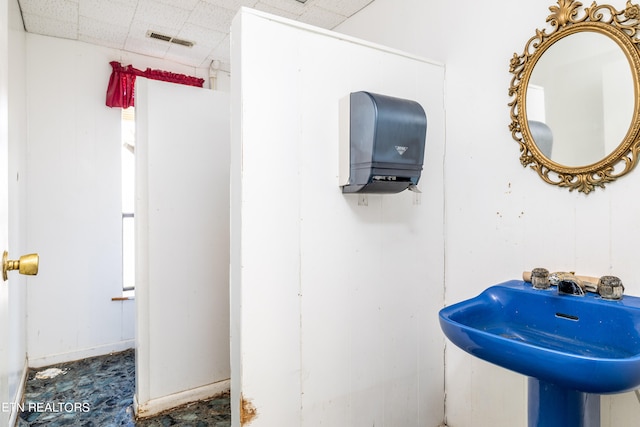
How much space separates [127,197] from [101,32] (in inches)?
52.9

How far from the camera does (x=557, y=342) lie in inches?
55.6

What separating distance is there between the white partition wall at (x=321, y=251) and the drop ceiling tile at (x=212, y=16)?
4.27 feet

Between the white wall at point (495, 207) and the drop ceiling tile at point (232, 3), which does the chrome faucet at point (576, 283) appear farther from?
the drop ceiling tile at point (232, 3)

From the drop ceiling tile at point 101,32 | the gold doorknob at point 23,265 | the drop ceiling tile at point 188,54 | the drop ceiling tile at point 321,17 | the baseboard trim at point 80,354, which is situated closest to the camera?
the gold doorknob at point 23,265

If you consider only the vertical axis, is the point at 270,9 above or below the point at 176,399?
above

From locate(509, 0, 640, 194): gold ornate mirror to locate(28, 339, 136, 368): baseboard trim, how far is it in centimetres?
334

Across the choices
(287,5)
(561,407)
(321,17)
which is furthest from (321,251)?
(321,17)

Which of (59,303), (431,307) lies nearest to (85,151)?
(59,303)

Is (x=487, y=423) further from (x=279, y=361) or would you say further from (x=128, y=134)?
(x=128, y=134)

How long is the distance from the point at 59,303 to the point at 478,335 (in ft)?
10.5

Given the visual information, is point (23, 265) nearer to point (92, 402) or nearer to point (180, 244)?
point (180, 244)

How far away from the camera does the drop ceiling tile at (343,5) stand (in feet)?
8.30

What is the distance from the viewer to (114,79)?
3.18 meters

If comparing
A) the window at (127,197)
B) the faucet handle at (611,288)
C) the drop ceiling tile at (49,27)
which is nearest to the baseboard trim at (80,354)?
the window at (127,197)
